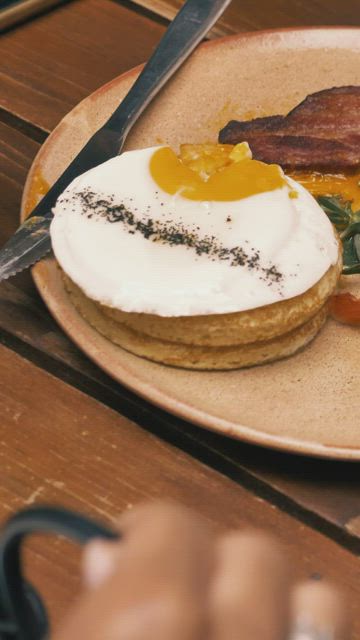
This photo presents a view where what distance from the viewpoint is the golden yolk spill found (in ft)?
5.13

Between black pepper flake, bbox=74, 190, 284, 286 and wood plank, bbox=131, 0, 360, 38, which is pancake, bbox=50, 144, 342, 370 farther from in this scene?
wood plank, bbox=131, 0, 360, 38

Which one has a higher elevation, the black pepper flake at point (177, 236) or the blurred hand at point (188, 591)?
the blurred hand at point (188, 591)

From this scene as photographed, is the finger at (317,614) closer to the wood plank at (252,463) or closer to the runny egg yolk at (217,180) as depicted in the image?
the wood plank at (252,463)

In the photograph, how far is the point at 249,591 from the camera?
397mm

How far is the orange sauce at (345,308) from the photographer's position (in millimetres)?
1312

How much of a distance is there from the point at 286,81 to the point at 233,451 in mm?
822

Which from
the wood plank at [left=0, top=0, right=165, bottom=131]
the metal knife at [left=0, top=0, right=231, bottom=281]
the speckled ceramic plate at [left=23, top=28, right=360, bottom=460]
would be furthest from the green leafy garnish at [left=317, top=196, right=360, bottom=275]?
the wood plank at [left=0, top=0, right=165, bottom=131]

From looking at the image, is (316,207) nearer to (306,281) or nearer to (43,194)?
(306,281)

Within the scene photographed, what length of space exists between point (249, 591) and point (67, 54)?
161 cm

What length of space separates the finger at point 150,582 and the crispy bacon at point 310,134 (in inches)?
46.8

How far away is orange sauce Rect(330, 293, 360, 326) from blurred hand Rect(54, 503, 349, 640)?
91 cm

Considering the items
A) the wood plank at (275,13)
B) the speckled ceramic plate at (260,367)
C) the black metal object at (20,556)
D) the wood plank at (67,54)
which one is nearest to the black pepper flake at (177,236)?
the speckled ceramic plate at (260,367)

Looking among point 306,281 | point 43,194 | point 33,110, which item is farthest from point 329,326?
point 33,110

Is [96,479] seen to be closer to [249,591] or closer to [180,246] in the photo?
[180,246]
